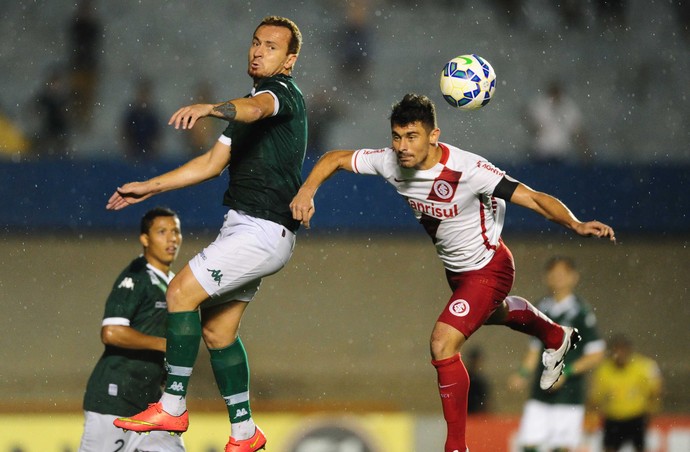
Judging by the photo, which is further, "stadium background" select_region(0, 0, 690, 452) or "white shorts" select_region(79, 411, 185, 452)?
"stadium background" select_region(0, 0, 690, 452)

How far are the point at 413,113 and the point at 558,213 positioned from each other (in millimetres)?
960

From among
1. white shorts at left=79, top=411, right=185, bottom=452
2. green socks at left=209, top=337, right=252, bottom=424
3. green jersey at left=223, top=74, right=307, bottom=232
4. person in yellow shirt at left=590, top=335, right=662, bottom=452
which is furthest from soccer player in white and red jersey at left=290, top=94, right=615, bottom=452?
person in yellow shirt at left=590, top=335, right=662, bottom=452

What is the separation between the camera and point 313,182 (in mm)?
5715

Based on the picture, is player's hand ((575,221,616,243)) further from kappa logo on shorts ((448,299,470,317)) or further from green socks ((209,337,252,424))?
green socks ((209,337,252,424))

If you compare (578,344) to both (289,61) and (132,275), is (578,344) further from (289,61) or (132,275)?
(289,61)

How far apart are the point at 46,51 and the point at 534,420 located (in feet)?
27.2

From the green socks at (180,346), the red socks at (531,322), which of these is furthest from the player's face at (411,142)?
the green socks at (180,346)

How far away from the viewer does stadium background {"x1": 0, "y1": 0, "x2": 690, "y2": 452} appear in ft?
41.9

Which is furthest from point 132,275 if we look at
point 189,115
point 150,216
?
point 189,115

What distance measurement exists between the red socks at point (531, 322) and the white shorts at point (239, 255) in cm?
159

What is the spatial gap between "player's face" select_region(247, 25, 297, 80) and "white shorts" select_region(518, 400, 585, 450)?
5361 millimetres

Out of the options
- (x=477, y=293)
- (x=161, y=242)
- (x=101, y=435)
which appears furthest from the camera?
(x=161, y=242)

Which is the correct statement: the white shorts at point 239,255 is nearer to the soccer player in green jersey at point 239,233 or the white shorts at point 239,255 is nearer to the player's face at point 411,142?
the soccer player in green jersey at point 239,233

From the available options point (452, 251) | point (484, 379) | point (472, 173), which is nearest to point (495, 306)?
point (452, 251)
